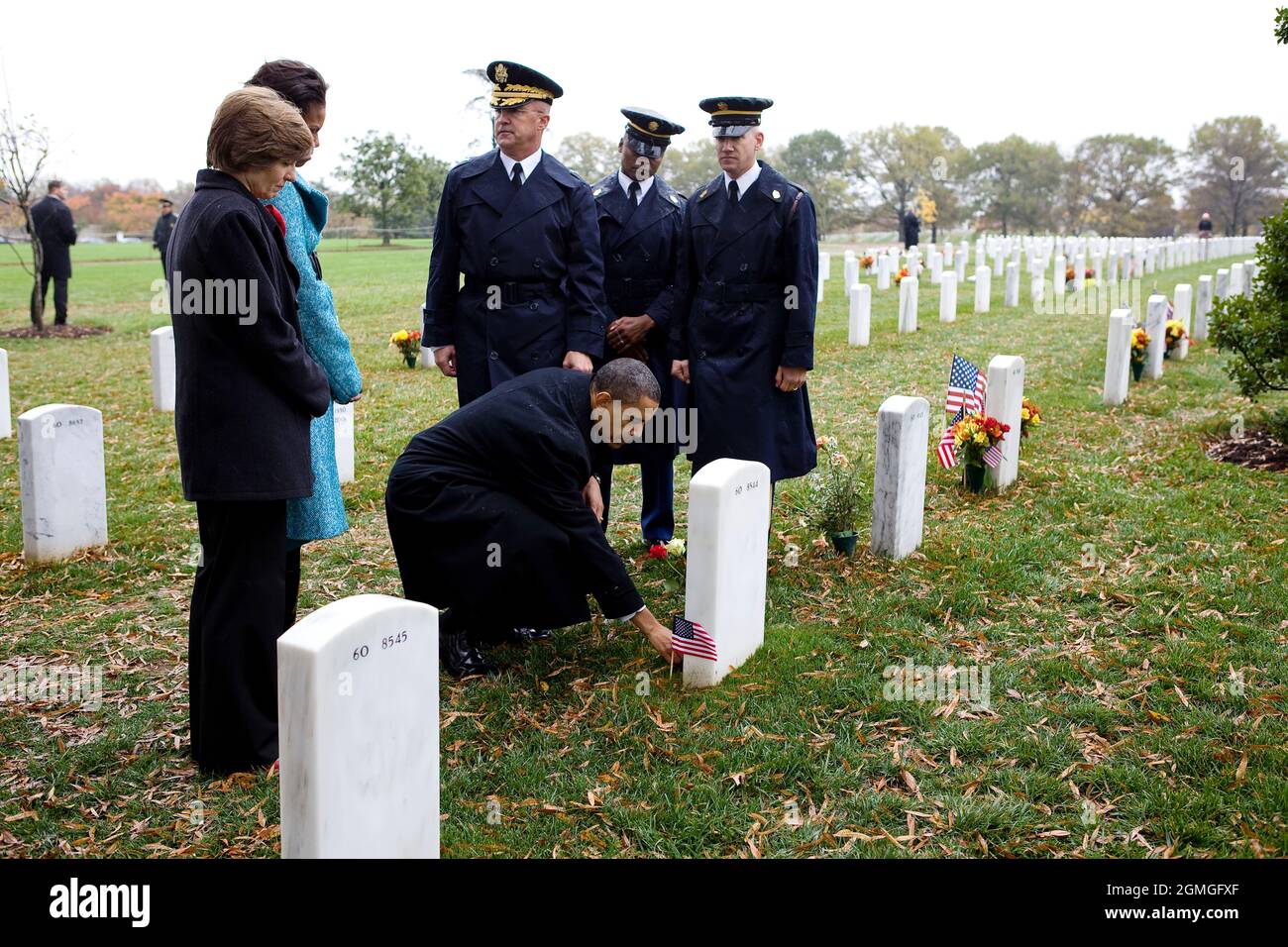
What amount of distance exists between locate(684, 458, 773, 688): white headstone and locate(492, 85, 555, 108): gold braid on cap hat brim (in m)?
2.18

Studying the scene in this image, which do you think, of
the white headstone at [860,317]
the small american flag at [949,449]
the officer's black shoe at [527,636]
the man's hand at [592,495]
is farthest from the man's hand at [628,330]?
the white headstone at [860,317]

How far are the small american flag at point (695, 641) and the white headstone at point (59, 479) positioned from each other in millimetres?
4069

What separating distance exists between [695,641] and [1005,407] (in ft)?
13.7

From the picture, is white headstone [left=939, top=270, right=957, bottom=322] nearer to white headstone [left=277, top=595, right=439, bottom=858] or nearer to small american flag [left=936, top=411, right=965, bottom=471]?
small american flag [left=936, top=411, right=965, bottom=471]

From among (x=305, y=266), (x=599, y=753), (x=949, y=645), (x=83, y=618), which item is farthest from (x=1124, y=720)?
(x=83, y=618)

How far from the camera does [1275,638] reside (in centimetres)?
524

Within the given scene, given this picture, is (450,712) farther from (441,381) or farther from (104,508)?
(441,381)

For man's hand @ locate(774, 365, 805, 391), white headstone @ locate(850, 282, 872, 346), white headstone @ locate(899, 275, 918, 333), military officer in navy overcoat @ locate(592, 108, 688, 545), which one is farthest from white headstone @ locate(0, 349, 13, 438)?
white headstone @ locate(899, 275, 918, 333)

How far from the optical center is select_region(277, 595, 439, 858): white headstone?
283 centimetres

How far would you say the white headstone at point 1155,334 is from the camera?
12586mm

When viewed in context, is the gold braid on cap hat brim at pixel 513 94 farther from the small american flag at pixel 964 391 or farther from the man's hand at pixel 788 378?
the small american flag at pixel 964 391

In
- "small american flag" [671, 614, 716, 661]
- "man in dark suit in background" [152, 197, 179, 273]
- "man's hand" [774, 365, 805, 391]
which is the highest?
"man in dark suit in background" [152, 197, 179, 273]

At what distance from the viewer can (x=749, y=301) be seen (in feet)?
20.2

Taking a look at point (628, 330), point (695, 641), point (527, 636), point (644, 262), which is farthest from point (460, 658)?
point (644, 262)
